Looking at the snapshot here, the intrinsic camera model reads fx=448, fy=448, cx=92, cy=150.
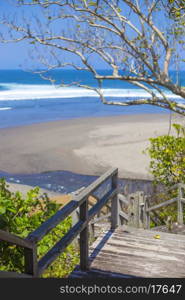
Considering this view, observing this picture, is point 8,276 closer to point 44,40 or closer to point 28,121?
point 44,40

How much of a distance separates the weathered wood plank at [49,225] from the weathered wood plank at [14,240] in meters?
0.07

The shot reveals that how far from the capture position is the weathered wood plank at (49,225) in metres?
3.65

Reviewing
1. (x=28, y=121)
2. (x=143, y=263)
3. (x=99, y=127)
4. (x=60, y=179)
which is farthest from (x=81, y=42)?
(x=28, y=121)

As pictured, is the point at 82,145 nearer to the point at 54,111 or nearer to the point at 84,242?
the point at 54,111

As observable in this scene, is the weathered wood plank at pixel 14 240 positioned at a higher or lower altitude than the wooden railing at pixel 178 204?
higher

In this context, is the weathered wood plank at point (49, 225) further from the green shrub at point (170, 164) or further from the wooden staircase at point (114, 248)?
the green shrub at point (170, 164)

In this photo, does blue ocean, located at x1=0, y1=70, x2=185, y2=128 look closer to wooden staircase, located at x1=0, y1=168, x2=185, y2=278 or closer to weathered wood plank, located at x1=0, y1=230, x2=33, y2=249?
wooden staircase, located at x1=0, y1=168, x2=185, y2=278

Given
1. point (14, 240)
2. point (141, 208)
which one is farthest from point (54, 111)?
point (14, 240)

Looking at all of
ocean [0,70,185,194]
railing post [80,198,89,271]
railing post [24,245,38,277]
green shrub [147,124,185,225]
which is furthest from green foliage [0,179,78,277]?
ocean [0,70,185,194]

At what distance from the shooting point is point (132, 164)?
20.3 meters

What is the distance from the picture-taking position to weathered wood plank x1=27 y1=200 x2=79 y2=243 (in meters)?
3.65

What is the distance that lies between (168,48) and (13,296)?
17.5 ft

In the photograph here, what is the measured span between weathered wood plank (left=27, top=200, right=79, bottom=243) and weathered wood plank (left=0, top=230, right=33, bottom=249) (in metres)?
0.07

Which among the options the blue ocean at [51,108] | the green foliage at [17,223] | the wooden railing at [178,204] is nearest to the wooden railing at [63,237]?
the green foliage at [17,223]
